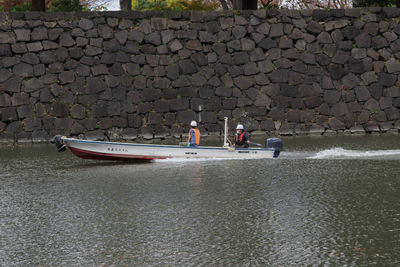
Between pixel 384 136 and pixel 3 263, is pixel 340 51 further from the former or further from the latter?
pixel 3 263

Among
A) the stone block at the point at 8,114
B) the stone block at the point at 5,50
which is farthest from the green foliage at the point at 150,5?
the stone block at the point at 8,114

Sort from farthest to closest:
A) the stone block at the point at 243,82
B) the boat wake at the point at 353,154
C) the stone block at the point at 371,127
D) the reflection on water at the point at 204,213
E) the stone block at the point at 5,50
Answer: the stone block at the point at 371,127, the stone block at the point at 243,82, the stone block at the point at 5,50, the boat wake at the point at 353,154, the reflection on water at the point at 204,213

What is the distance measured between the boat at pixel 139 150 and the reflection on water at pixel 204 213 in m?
0.40

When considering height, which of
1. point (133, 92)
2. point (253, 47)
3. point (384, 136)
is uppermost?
point (253, 47)

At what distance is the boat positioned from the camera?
1966 cm

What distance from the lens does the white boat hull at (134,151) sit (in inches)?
774

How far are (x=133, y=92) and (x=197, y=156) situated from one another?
28.2 ft

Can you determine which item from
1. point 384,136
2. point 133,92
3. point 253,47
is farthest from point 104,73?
point 384,136

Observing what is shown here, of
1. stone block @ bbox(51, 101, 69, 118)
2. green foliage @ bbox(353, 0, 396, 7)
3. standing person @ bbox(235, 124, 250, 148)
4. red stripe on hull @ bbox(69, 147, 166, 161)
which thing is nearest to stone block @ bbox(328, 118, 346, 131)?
green foliage @ bbox(353, 0, 396, 7)

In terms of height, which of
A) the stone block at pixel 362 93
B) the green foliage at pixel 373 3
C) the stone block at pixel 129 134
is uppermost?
the green foliage at pixel 373 3

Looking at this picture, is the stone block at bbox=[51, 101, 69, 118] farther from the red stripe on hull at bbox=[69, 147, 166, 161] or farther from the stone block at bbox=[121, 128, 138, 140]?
the red stripe on hull at bbox=[69, 147, 166, 161]

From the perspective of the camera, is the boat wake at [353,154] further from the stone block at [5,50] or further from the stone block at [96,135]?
the stone block at [5,50]

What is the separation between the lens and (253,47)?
29.0 m

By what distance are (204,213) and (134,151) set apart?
26.9 feet
